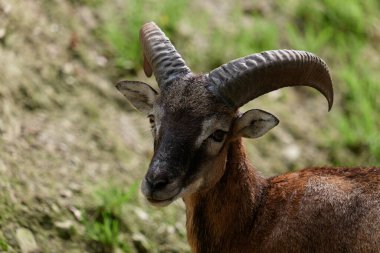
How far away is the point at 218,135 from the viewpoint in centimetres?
638

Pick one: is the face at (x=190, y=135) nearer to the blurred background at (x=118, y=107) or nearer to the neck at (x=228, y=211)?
the neck at (x=228, y=211)

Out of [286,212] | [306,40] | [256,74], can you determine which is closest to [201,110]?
[256,74]

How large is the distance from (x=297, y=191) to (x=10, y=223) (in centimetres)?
281

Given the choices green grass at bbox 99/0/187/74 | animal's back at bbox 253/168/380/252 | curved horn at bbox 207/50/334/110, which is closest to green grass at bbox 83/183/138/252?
animal's back at bbox 253/168/380/252

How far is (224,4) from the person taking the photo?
11820mm

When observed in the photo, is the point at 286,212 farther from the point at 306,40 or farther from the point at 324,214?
the point at 306,40

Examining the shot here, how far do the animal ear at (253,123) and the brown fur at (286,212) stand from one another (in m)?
0.16

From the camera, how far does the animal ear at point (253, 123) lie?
6547 millimetres

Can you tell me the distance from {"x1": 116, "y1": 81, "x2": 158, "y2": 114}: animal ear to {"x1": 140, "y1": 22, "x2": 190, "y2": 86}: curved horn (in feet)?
0.56

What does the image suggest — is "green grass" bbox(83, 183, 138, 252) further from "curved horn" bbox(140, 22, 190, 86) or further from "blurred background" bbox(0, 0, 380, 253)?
"curved horn" bbox(140, 22, 190, 86)

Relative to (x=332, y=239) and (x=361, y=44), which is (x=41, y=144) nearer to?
(x=332, y=239)

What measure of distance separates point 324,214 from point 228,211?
81cm

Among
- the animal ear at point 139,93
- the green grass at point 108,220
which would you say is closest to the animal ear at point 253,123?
the animal ear at point 139,93

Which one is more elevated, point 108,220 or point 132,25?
point 132,25
